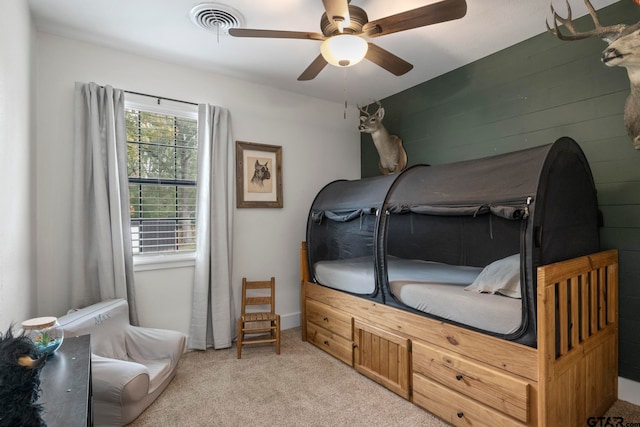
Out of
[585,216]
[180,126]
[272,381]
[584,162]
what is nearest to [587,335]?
[585,216]

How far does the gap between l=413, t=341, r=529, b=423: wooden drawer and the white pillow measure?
0.45 metres

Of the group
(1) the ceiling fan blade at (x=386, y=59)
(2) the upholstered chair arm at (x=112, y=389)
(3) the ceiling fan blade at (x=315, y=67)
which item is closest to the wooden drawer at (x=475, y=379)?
(2) the upholstered chair arm at (x=112, y=389)

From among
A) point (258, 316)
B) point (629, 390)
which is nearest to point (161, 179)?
point (258, 316)

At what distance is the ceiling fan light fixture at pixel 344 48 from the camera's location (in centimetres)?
178

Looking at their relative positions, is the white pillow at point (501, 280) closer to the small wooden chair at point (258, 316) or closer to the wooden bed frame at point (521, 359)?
the wooden bed frame at point (521, 359)

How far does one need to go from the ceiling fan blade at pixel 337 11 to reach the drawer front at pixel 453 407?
7.23 ft

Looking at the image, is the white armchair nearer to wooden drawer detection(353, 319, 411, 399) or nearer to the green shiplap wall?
wooden drawer detection(353, 319, 411, 399)

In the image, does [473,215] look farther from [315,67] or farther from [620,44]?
[315,67]

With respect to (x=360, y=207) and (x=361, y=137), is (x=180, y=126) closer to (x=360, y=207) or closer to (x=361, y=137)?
(x=360, y=207)

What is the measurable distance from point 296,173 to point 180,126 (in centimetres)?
130

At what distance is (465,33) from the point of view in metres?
2.51

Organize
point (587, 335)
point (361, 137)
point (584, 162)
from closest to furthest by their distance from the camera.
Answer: point (587, 335)
point (584, 162)
point (361, 137)

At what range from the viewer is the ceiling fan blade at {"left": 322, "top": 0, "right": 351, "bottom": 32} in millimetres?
1533

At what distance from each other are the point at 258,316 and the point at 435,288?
5.49 ft
